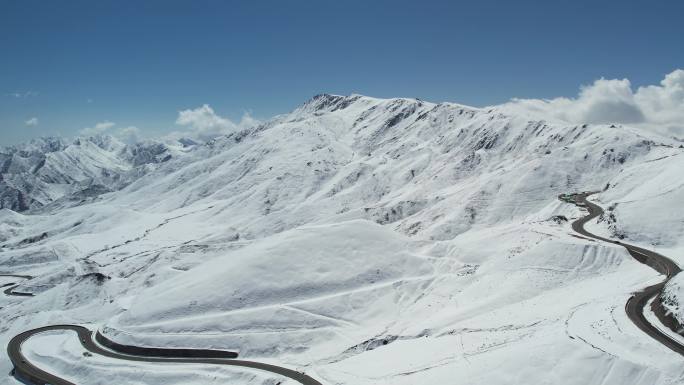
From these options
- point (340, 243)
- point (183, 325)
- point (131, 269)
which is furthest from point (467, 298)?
point (131, 269)

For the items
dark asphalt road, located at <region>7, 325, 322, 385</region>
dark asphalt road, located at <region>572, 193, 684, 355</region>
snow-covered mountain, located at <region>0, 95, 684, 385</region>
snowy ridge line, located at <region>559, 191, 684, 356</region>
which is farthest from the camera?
dark asphalt road, located at <region>7, 325, 322, 385</region>

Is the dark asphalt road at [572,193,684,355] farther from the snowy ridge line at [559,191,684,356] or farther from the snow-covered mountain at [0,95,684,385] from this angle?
the snow-covered mountain at [0,95,684,385]

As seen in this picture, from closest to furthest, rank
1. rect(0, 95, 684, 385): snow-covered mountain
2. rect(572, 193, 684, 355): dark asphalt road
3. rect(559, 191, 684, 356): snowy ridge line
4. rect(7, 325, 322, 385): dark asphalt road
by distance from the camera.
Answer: rect(572, 193, 684, 355): dark asphalt road, rect(559, 191, 684, 356): snowy ridge line, rect(0, 95, 684, 385): snow-covered mountain, rect(7, 325, 322, 385): dark asphalt road

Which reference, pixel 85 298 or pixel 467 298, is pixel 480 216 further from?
pixel 85 298

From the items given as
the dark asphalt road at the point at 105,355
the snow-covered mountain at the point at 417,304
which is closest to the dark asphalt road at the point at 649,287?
the snow-covered mountain at the point at 417,304

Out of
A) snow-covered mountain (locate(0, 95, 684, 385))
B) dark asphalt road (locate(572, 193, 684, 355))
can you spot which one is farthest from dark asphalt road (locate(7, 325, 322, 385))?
dark asphalt road (locate(572, 193, 684, 355))

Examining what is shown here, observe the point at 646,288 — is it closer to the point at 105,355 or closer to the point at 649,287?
the point at 649,287

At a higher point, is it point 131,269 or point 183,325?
point 131,269
